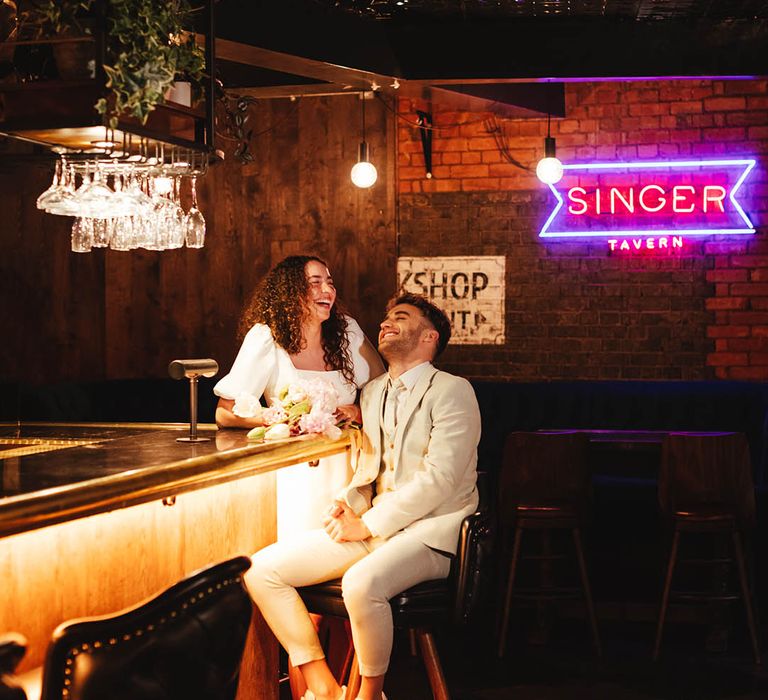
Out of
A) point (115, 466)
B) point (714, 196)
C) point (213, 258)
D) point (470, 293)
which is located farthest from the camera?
point (213, 258)

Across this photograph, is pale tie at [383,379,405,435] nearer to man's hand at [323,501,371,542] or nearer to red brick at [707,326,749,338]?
man's hand at [323,501,371,542]

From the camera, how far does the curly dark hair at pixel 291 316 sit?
454 cm

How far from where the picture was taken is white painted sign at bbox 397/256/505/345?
24.7ft

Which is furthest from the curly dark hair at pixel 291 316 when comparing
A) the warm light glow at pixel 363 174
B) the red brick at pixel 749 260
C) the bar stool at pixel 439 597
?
the red brick at pixel 749 260

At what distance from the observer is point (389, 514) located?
3518 millimetres

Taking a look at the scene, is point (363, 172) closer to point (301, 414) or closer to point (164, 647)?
point (301, 414)

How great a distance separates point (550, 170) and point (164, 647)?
536 cm

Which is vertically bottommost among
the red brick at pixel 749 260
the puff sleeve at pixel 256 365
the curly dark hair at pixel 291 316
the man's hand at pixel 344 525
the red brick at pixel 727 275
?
the man's hand at pixel 344 525

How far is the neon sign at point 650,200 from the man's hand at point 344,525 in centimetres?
433

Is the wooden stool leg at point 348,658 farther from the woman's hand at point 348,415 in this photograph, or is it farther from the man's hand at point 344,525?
the woman's hand at point 348,415

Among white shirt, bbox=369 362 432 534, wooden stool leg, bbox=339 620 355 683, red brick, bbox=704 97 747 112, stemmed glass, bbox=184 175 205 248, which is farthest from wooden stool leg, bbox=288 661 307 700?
red brick, bbox=704 97 747 112

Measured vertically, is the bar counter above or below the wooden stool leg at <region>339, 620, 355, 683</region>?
above

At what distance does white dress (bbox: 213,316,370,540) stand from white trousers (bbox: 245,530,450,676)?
0.37m

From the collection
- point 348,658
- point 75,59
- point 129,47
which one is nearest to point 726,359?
point 348,658
